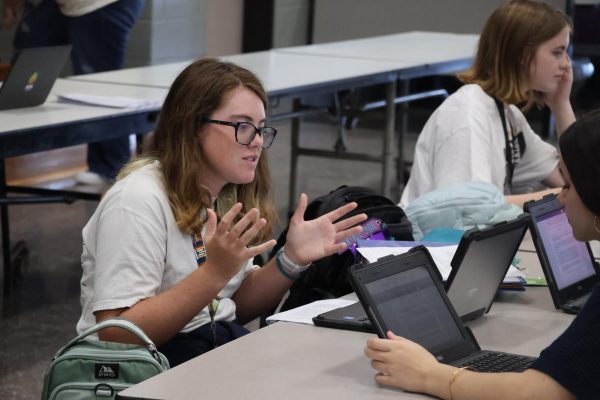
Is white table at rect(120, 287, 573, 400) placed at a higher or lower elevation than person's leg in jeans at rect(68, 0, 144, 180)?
higher

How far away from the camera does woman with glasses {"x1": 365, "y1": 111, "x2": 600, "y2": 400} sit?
1.75 meters

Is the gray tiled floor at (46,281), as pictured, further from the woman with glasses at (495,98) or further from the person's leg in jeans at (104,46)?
the woman with glasses at (495,98)

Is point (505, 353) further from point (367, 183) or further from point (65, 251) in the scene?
point (367, 183)

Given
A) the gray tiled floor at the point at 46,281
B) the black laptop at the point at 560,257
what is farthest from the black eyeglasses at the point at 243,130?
the gray tiled floor at the point at 46,281

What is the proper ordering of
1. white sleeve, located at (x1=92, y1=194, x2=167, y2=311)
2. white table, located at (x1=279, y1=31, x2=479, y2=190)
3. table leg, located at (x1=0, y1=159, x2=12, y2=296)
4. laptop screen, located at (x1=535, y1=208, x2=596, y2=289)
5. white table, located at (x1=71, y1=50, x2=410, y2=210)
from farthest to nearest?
white table, located at (x1=279, y1=31, x2=479, y2=190)
white table, located at (x1=71, y1=50, x2=410, y2=210)
table leg, located at (x1=0, y1=159, x2=12, y2=296)
laptop screen, located at (x1=535, y1=208, x2=596, y2=289)
white sleeve, located at (x1=92, y1=194, x2=167, y2=311)

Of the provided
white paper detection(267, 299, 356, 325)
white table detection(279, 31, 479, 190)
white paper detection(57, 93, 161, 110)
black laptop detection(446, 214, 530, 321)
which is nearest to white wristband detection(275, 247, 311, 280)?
white paper detection(267, 299, 356, 325)

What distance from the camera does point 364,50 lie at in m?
6.71

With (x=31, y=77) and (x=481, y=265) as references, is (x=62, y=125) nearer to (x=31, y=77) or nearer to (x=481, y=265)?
(x=31, y=77)

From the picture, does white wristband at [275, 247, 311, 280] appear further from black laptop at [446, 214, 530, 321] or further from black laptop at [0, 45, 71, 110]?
black laptop at [0, 45, 71, 110]

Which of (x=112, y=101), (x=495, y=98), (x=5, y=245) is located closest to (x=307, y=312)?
(x=495, y=98)

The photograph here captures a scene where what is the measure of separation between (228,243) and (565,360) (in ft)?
2.45

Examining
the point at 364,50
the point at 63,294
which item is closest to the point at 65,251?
the point at 63,294

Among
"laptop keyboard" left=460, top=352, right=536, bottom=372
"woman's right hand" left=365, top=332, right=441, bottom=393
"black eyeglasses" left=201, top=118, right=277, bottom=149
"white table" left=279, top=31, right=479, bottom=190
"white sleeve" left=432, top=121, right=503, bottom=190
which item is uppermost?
"black eyeglasses" left=201, top=118, right=277, bottom=149

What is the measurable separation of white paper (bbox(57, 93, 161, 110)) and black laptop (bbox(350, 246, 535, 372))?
2286 mm
